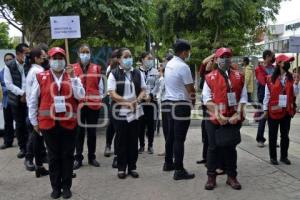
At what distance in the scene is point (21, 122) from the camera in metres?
Answer: 8.09

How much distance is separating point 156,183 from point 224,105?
4.92ft

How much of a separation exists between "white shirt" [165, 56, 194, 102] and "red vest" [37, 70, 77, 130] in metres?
1.56

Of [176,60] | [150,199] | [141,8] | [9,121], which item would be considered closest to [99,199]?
[150,199]

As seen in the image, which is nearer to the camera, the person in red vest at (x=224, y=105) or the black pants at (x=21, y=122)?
the person in red vest at (x=224, y=105)

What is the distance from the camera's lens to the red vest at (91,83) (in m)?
7.29

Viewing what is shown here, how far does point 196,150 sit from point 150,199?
329cm

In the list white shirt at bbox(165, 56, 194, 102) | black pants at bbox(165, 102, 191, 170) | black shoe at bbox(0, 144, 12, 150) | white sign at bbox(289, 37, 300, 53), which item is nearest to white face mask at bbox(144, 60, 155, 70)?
white shirt at bbox(165, 56, 194, 102)

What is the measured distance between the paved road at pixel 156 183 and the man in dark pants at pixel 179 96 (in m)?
0.38

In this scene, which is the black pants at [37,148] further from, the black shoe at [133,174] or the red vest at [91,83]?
the black shoe at [133,174]

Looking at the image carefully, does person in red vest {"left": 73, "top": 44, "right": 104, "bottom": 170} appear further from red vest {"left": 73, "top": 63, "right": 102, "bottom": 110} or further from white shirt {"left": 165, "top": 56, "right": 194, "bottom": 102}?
white shirt {"left": 165, "top": 56, "right": 194, "bottom": 102}

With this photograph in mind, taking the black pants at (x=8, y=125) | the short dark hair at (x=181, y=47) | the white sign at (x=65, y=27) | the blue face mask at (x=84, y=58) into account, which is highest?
the white sign at (x=65, y=27)

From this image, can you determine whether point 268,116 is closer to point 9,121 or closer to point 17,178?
point 17,178

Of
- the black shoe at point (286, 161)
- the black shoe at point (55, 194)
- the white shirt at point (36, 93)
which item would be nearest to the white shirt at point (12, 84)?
the white shirt at point (36, 93)

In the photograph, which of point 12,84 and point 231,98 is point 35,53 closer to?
point 12,84
